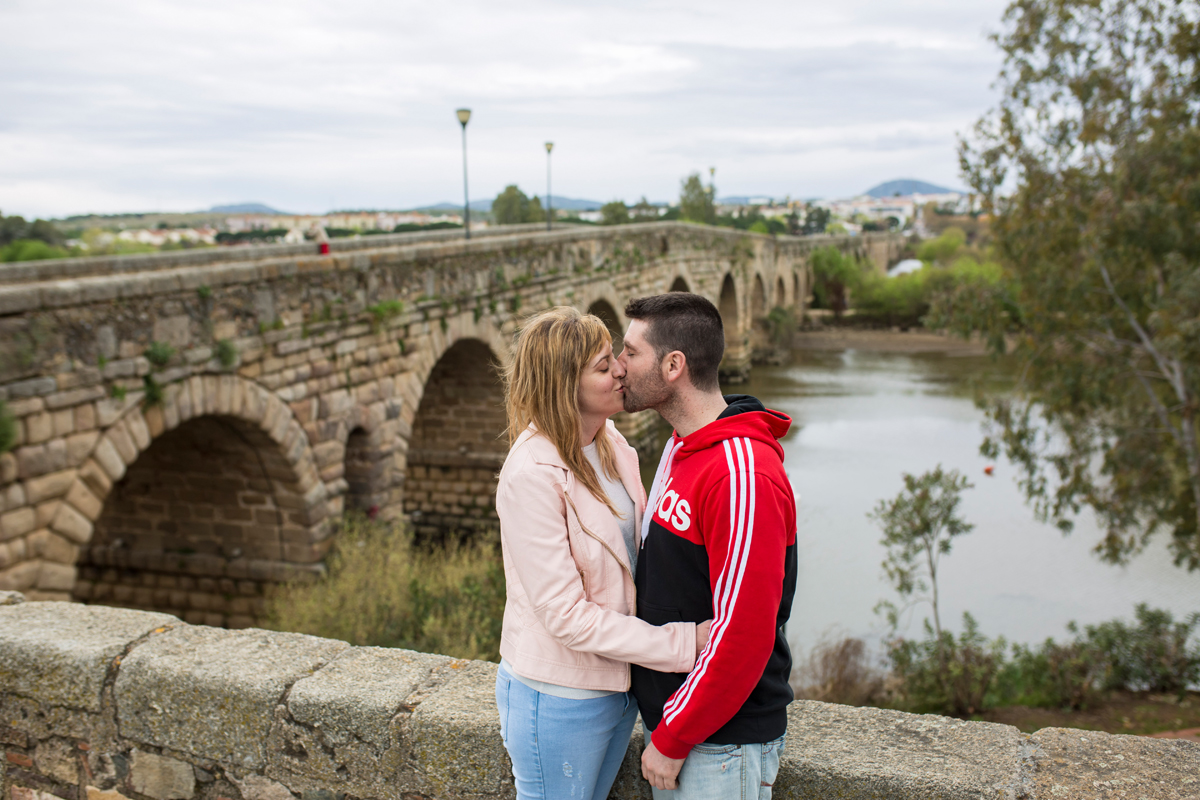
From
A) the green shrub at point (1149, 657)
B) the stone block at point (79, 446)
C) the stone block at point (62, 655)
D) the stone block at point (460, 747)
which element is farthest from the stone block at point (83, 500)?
the green shrub at point (1149, 657)

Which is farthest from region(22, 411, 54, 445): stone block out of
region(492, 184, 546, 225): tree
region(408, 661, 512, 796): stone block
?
region(492, 184, 546, 225): tree

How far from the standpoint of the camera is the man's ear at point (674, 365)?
1914 millimetres

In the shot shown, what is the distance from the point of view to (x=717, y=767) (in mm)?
1755

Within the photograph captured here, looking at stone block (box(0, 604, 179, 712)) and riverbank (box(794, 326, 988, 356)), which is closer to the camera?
stone block (box(0, 604, 179, 712))

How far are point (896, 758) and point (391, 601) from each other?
6067 millimetres

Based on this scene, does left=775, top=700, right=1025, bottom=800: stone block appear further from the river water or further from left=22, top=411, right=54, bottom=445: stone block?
the river water

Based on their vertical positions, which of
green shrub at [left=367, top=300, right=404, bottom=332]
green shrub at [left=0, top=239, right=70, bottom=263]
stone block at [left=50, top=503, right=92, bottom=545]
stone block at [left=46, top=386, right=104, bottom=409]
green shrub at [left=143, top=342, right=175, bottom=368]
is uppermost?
green shrub at [left=0, top=239, right=70, bottom=263]

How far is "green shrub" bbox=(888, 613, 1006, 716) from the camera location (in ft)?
26.5

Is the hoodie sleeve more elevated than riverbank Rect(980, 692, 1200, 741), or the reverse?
the hoodie sleeve

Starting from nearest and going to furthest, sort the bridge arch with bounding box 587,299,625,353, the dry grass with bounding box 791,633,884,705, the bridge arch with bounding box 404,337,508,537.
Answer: the dry grass with bounding box 791,633,884,705, the bridge arch with bounding box 404,337,508,537, the bridge arch with bounding box 587,299,625,353

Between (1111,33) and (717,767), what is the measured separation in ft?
42.6

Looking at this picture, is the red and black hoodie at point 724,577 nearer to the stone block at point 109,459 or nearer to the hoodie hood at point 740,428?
the hoodie hood at point 740,428

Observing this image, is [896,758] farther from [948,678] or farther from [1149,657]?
[1149,657]

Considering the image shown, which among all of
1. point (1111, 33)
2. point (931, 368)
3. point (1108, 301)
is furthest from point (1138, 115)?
point (931, 368)
